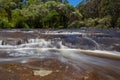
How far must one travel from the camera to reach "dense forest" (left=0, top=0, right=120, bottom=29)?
44625 mm

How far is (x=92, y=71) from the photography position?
6.14 meters

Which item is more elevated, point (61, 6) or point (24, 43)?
point (61, 6)

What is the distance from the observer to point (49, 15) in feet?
149

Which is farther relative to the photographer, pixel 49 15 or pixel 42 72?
pixel 49 15

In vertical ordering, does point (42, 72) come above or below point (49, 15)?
below

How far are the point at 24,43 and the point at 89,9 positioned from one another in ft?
171

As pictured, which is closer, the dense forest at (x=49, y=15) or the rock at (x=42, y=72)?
the rock at (x=42, y=72)

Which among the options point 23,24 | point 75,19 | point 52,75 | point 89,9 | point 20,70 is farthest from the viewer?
point 89,9

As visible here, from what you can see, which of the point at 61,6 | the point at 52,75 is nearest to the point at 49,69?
the point at 52,75

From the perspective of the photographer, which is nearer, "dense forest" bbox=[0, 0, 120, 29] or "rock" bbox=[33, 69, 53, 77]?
"rock" bbox=[33, 69, 53, 77]

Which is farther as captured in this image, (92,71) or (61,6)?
(61,6)

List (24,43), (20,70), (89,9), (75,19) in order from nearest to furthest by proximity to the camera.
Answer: (20,70) → (24,43) → (75,19) → (89,9)

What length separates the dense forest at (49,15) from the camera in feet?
146

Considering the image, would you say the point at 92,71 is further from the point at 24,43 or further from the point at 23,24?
the point at 23,24
